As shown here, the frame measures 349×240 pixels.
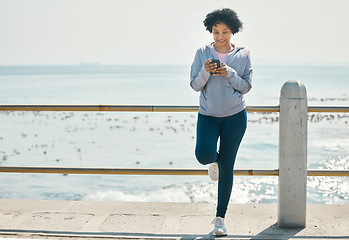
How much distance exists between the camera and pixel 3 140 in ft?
54.3

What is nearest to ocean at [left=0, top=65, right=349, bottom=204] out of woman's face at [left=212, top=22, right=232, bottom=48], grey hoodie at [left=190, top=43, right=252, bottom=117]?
grey hoodie at [left=190, top=43, right=252, bottom=117]

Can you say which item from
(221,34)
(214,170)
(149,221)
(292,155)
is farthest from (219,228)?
(221,34)

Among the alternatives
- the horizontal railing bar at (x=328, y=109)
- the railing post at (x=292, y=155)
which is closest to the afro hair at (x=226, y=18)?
the railing post at (x=292, y=155)

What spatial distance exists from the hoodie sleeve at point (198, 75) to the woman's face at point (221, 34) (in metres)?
0.16

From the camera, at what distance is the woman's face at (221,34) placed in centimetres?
401

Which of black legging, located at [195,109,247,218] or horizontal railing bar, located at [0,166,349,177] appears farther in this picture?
horizontal railing bar, located at [0,166,349,177]

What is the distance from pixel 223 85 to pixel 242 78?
0.57ft

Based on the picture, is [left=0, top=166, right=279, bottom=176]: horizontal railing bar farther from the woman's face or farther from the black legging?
the woman's face

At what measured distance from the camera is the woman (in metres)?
3.96

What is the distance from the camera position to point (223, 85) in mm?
3967

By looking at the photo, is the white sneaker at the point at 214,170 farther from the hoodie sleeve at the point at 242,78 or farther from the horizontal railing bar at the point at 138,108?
the hoodie sleeve at the point at 242,78

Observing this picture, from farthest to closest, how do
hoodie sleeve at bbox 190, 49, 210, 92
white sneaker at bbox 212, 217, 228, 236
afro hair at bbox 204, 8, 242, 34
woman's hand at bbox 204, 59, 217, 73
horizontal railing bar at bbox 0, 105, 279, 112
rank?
horizontal railing bar at bbox 0, 105, 279, 112 < white sneaker at bbox 212, 217, 228, 236 < afro hair at bbox 204, 8, 242, 34 < hoodie sleeve at bbox 190, 49, 210, 92 < woman's hand at bbox 204, 59, 217, 73

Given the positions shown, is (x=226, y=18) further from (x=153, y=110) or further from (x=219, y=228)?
(x=219, y=228)

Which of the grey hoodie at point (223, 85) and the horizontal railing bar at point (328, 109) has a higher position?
the grey hoodie at point (223, 85)
